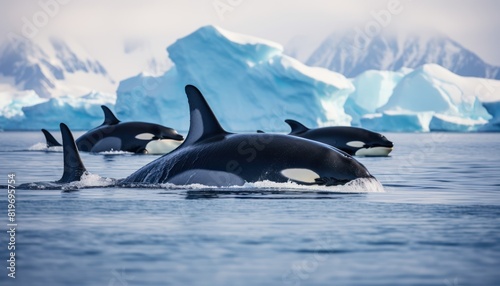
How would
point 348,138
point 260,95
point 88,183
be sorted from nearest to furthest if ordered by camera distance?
point 88,183 → point 348,138 → point 260,95

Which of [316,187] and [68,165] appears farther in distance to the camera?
[68,165]

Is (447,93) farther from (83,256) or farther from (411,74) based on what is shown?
(83,256)

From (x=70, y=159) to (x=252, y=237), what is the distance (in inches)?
192

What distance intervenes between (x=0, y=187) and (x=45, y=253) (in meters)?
6.75

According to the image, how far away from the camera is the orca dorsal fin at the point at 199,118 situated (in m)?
11.2

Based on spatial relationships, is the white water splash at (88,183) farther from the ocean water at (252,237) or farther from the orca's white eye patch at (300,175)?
the orca's white eye patch at (300,175)

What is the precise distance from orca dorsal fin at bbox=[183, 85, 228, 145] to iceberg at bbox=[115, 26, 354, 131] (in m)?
47.5

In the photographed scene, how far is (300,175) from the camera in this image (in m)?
10.8

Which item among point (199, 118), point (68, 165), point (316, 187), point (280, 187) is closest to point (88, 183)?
point (68, 165)

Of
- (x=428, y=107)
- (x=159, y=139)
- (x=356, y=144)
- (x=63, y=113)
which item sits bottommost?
(x=63, y=113)

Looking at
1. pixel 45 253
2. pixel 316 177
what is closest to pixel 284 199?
pixel 316 177

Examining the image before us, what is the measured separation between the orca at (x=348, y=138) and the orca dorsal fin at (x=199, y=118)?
13.0 metres

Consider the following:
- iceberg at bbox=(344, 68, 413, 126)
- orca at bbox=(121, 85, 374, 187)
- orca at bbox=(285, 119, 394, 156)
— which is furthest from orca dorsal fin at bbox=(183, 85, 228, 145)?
iceberg at bbox=(344, 68, 413, 126)

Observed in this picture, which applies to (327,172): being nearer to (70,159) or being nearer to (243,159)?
(243,159)
